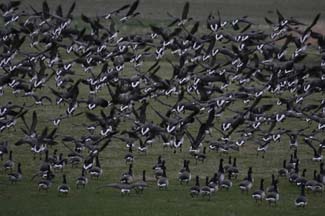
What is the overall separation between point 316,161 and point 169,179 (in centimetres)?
566

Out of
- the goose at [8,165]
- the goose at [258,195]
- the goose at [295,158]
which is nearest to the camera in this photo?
the goose at [258,195]

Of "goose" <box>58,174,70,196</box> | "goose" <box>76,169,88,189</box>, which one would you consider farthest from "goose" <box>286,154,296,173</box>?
"goose" <box>58,174,70,196</box>

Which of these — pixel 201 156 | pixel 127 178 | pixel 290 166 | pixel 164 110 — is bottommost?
pixel 127 178

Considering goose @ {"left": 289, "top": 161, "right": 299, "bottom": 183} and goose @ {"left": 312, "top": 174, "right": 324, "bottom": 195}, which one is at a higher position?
goose @ {"left": 289, "top": 161, "right": 299, "bottom": 183}

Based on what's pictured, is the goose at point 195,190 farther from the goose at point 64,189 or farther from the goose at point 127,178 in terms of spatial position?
the goose at point 64,189

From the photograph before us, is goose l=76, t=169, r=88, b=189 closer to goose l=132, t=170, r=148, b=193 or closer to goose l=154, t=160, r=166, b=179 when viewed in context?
goose l=132, t=170, r=148, b=193

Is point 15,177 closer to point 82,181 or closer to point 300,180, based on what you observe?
point 82,181

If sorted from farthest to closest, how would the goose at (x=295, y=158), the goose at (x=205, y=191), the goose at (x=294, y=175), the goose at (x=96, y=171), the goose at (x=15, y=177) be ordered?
the goose at (x=295, y=158), the goose at (x=294, y=175), the goose at (x=96, y=171), the goose at (x=15, y=177), the goose at (x=205, y=191)

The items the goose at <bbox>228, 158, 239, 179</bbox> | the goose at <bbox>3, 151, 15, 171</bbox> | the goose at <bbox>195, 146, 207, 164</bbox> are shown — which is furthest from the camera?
the goose at <bbox>195, 146, 207, 164</bbox>

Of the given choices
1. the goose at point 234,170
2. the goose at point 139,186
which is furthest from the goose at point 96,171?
the goose at point 234,170

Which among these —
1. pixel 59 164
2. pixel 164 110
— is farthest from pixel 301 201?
pixel 164 110

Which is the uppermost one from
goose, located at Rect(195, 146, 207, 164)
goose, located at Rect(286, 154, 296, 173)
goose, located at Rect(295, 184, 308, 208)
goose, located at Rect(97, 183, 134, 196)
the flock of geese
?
the flock of geese

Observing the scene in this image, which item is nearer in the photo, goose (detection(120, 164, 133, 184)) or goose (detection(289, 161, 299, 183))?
goose (detection(120, 164, 133, 184))

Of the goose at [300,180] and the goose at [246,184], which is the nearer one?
the goose at [246,184]
